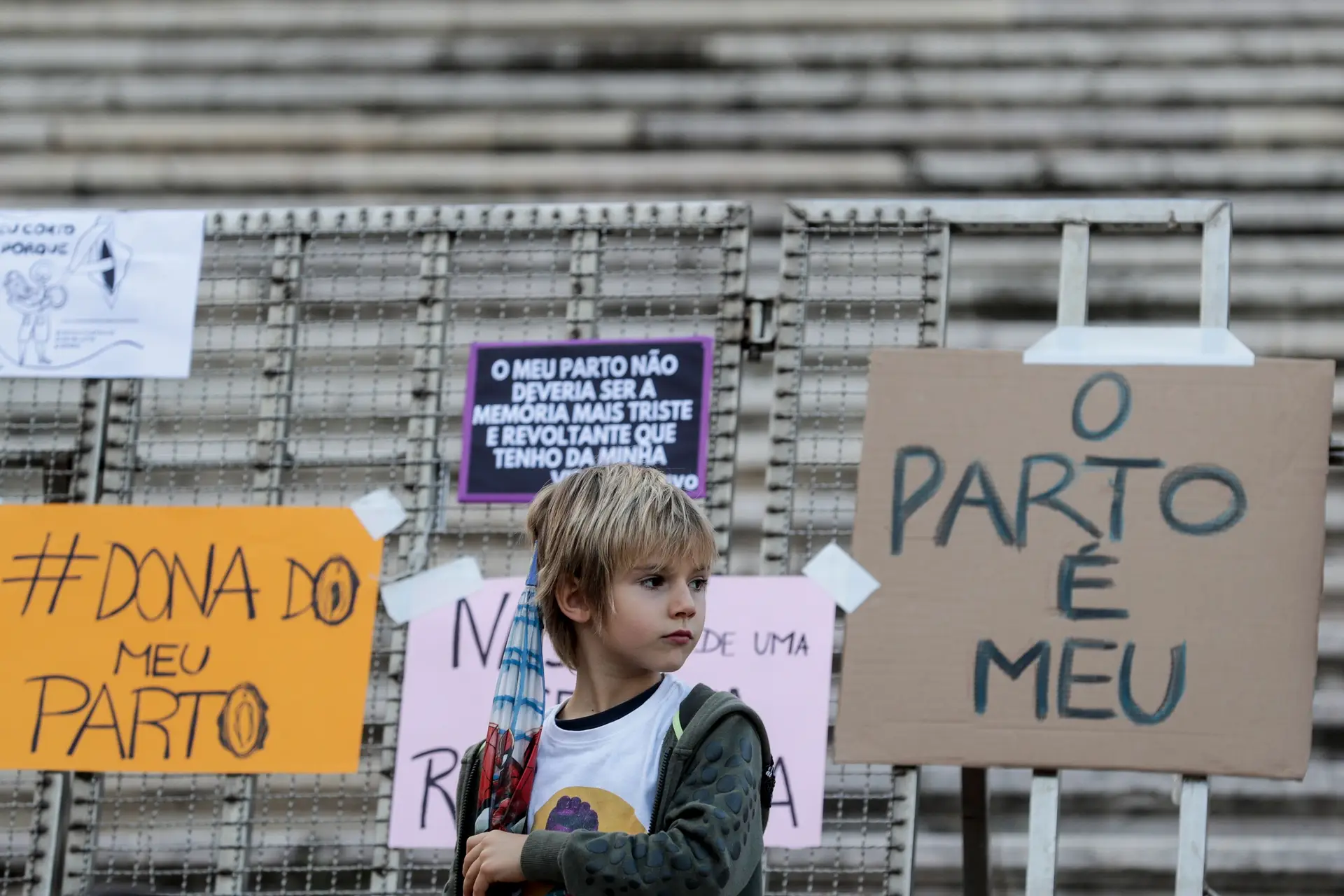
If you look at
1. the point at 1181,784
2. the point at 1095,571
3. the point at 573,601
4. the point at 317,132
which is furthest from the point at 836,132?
the point at 573,601

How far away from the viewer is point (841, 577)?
3570mm

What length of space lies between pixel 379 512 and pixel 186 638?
0.50m

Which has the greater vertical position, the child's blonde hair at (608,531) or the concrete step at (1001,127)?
the concrete step at (1001,127)

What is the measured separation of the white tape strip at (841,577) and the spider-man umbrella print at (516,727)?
1113mm

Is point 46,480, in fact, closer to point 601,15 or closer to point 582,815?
point 582,815

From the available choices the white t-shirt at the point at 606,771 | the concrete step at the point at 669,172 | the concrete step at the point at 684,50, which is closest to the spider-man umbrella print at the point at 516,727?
the white t-shirt at the point at 606,771

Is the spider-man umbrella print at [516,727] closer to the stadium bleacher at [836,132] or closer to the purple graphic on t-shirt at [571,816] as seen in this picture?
the purple graphic on t-shirt at [571,816]

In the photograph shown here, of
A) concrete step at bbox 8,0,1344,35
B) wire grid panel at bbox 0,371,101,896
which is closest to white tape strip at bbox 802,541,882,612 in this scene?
wire grid panel at bbox 0,371,101,896

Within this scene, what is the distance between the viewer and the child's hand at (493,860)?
228 cm

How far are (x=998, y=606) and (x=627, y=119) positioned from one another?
9.14 ft

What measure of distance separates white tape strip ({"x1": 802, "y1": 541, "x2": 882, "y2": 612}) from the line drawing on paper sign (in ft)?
5.87

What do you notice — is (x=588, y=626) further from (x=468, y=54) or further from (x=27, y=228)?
(x=468, y=54)

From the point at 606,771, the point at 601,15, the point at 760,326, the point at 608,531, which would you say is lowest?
the point at 606,771

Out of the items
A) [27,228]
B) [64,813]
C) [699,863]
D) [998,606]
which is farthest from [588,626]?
[27,228]
